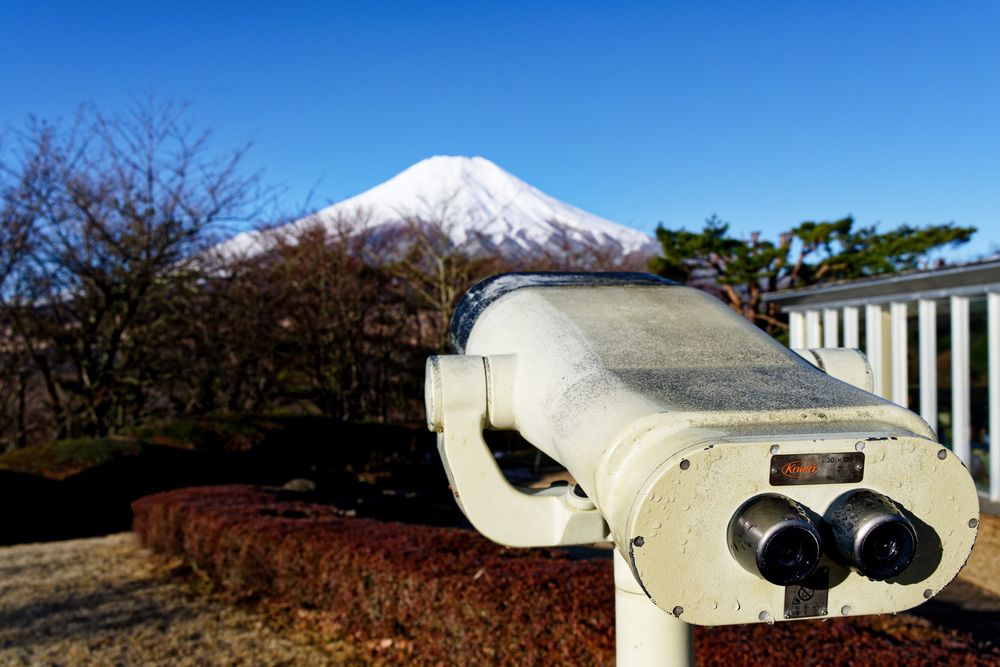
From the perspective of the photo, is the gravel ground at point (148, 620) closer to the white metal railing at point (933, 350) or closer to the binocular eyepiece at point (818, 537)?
the white metal railing at point (933, 350)

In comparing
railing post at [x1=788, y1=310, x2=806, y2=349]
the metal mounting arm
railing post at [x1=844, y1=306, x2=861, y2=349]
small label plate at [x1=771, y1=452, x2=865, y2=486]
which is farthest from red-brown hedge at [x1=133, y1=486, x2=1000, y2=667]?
railing post at [x1=788, y1=310, x2=806, y2=349]

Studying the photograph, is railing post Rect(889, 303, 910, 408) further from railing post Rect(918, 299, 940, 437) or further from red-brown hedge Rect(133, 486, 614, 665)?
red-brown hedge Rect(133, 486, 614, 665)

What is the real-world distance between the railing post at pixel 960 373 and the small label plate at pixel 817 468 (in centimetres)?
995

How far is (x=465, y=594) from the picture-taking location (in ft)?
15.4

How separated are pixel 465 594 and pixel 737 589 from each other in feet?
11.9

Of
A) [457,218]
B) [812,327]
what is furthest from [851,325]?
[457,218]

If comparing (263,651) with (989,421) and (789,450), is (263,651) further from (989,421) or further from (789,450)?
(989,421)

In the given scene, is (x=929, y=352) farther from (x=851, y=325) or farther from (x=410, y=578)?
(x=410, y=578)

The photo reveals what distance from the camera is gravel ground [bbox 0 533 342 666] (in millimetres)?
5254

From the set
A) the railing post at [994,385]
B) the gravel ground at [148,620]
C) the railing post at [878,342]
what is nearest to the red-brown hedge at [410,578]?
the gravel ground at [148,620]

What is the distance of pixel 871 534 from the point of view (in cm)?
120

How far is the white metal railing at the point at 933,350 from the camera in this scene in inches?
369

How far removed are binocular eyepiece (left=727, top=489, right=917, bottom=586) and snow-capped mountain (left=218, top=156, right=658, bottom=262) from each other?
558 inches

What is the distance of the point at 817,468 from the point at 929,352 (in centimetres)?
1055
